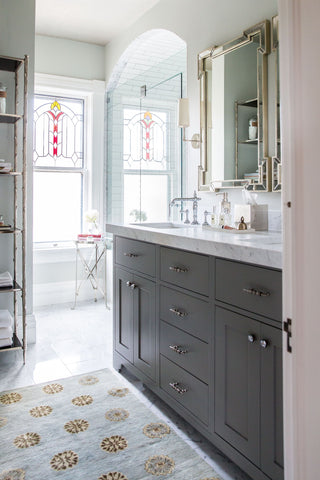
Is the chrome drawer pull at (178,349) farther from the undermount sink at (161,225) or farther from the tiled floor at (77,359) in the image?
the undermount sink at (161,225)

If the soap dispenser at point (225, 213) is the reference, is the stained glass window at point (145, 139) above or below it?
above

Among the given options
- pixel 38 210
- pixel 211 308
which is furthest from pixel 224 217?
pixel 38 210

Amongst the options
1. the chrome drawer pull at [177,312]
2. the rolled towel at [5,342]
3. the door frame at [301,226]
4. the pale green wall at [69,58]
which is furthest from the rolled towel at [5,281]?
the pale green wall at [69,58]

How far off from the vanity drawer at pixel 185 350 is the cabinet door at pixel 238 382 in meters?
0.11

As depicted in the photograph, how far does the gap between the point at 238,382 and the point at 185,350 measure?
416 millimetres

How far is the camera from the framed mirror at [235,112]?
2439mm

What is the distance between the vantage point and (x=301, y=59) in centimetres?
99

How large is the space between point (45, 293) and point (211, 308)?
3199 millimetres

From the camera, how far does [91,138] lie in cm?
484

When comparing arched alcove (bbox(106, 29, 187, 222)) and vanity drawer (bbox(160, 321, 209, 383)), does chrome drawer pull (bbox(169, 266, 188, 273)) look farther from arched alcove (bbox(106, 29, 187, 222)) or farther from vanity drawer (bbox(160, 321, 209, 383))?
arched alcove (bbox(106, 29, 187, 222))

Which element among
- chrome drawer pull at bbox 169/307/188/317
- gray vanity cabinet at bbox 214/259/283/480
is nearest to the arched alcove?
chrome drawer pull at bbox 169/307/188/317

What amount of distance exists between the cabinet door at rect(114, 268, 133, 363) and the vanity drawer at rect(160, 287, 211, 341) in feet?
1.40

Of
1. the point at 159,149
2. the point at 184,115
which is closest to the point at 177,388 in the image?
the point at 184,115

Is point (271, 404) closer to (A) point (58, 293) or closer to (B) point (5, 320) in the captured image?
(B) point (5, 320)
